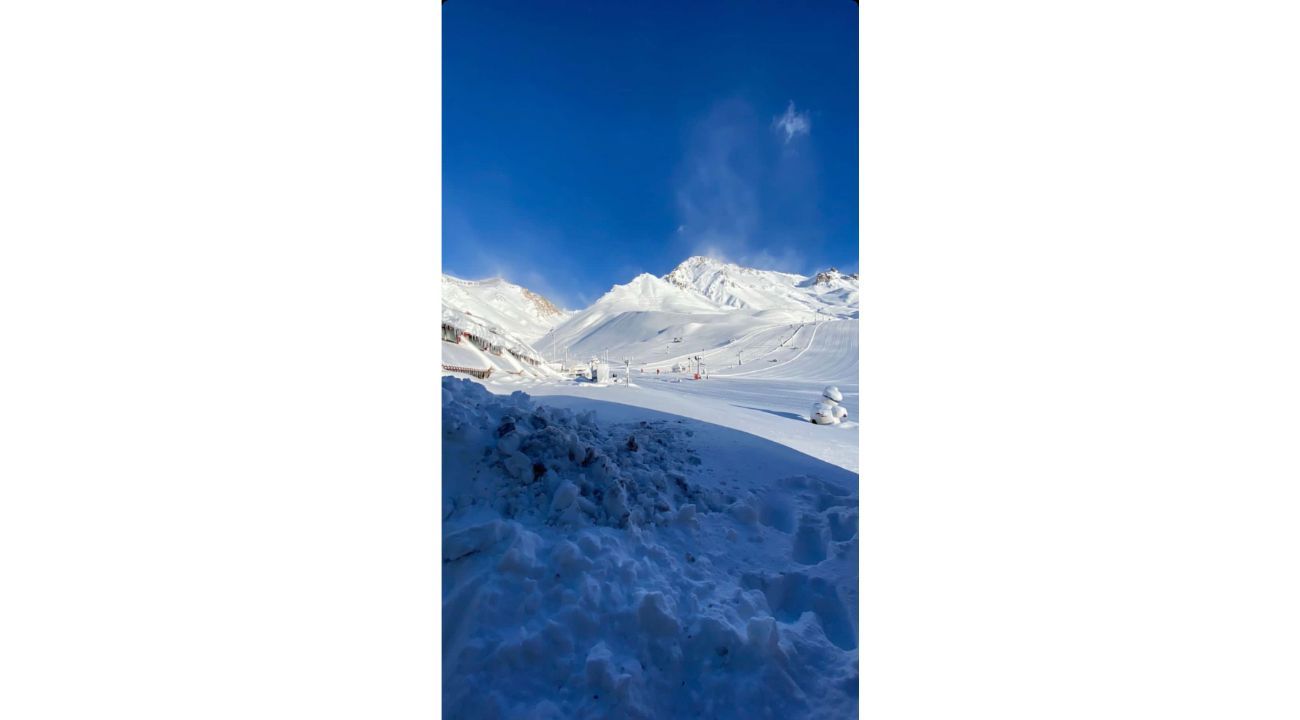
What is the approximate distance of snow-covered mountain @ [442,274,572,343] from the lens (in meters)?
1.19

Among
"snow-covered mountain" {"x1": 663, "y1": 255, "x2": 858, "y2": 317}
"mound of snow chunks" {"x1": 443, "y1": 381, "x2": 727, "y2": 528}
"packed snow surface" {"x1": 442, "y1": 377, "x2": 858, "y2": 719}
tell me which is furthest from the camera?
"snow-covered mountain" {"x1": 663, "y1": 255, "x2": 858, "y2": 317}

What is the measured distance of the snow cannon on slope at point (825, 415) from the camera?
4.40ft

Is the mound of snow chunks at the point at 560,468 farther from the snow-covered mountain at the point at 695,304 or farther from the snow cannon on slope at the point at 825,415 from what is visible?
the snow cannon on slope at the point at 825,415

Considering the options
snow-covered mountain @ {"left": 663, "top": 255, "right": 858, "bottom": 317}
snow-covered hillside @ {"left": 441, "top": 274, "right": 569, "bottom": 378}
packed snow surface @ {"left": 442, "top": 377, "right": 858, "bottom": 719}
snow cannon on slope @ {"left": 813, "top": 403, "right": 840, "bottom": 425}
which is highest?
snow-covered mountain @ {"left": 663, "top": 255, "right": 858, "bottom": 317}

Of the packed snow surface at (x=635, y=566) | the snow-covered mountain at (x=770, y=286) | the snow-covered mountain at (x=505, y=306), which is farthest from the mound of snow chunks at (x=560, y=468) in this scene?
the snow-covered mountain at (x=770, y=286)

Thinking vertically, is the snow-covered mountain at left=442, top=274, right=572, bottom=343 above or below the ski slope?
above

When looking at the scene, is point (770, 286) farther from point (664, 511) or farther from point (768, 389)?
point (664, 511)

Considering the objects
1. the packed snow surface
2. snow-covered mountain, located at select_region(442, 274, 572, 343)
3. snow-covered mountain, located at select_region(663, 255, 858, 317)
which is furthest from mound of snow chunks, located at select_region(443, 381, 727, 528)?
snow-covered mountain, located at select_region(663, 255, 858, 317)

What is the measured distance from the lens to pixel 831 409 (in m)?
1.34

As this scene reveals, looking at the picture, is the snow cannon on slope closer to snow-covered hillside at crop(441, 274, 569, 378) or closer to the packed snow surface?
the packed snow surface

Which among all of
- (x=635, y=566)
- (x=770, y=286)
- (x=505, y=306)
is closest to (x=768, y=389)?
(x=770, y=286)

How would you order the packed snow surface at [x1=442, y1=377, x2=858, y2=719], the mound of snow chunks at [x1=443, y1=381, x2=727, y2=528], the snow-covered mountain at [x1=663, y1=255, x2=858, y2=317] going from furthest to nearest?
the snow-covered mountain at [x1=663, y1=255, x2=858, y2=317] → the mound of snow chunks at [x1=443, y1=381, x2=727, y2=528] → the packed snow surface at [x1=442, y1=377, x2=858, y2=719]

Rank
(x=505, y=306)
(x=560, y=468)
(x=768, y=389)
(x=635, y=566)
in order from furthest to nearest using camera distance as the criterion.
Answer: (x=768, y=389), (x=505, y=306), (x=560, y=468), (x=635, y=566)

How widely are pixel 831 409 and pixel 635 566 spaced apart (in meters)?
0.77
